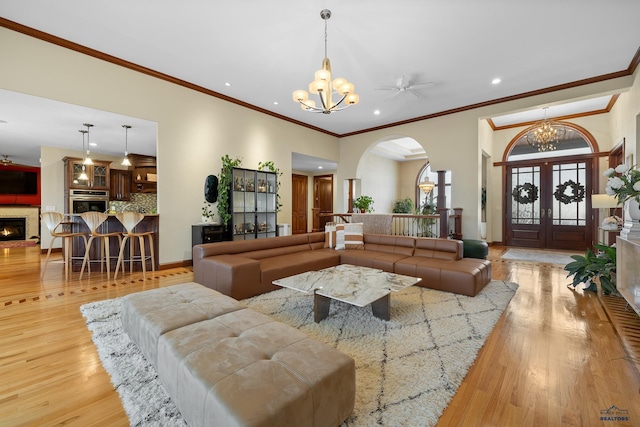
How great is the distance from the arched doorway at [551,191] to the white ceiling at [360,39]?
120 inches

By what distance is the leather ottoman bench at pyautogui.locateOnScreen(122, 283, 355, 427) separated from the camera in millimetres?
1104

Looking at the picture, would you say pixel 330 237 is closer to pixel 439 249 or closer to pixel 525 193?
pixel 439 249

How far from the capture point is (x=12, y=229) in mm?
8234

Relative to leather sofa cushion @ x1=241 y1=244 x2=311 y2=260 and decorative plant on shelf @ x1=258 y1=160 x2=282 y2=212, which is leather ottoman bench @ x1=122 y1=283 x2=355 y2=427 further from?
decorative plant on shelf @ x1=258 y1=160 x2=282 y2=212

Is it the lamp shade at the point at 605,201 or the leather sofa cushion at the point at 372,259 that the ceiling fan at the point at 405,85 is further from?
the lamp shade at the point at 605,201

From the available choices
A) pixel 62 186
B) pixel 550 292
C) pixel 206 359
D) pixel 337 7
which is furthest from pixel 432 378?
pixel 62 186

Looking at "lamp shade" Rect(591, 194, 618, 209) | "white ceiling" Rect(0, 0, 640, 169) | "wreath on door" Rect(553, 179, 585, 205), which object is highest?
"white ceiling" Rect(0, 0, 640, 169)

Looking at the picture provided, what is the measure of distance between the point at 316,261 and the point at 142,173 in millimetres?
6822

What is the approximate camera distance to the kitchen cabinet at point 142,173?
796 centimetres

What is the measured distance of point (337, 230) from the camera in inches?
196

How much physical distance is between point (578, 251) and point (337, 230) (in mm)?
6645

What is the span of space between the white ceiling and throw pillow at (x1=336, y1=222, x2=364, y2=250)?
2.68 meters

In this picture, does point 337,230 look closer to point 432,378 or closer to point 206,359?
point 432,378

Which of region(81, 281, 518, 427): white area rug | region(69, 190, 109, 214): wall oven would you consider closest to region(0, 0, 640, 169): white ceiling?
region(69, 190, 109, 214): wall oven
